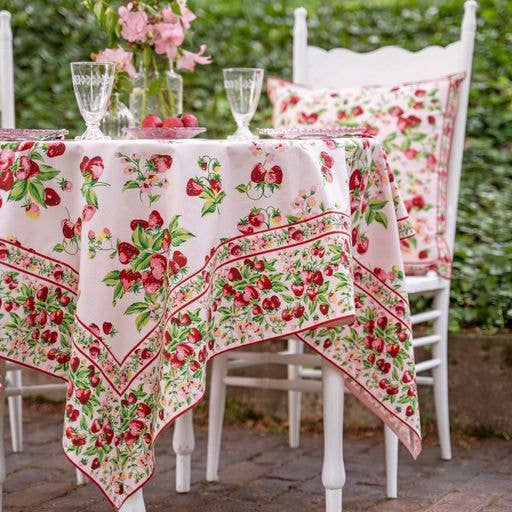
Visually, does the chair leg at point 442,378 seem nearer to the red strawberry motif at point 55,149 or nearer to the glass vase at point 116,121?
the glass vase at point 116,121

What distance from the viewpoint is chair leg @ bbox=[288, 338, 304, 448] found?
11.0 feet

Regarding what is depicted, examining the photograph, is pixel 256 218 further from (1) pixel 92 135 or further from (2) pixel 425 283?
(2) pixel 425 283

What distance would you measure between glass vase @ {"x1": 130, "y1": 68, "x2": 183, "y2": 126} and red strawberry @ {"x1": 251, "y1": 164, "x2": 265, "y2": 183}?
0.57 m

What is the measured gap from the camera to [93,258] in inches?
82.6

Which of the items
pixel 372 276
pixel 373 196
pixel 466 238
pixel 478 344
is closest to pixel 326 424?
pixel 372 276

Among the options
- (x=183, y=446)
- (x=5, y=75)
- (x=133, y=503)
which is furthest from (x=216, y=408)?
(x=5, y=75)

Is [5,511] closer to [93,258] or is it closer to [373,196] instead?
[93,258]

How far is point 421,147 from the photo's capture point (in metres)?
3.16

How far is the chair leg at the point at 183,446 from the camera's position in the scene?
275 cm

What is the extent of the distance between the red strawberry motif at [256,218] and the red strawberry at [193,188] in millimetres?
134

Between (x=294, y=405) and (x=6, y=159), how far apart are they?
4.98ft

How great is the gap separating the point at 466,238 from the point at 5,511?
2007 mm

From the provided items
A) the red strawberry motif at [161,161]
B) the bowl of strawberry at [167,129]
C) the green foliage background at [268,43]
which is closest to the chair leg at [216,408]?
the bowl of strawberry at [167,129]

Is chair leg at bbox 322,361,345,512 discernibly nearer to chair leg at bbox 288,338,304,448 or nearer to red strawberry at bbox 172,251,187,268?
red strawberry at bbox 172,251,187,268
